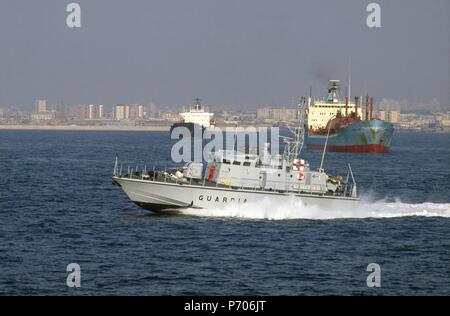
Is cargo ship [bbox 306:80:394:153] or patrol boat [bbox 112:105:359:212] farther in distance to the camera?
cargo ship [bbox 306:80:394:153]

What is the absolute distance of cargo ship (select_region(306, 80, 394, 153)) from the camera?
5984 inches

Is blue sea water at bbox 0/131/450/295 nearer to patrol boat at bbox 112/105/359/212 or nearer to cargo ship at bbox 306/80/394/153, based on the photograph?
patrol boat at bbox 112/105/359/212

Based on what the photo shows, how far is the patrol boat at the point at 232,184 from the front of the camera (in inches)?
1988

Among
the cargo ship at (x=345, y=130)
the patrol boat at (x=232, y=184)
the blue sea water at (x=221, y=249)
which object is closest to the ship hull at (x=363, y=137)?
the cargo ship at (x=345, y=130)

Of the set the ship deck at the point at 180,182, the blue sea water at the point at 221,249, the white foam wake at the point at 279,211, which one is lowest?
the blue sea water at the point at 221,249

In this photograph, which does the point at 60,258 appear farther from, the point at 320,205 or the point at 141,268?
the point at 320,205

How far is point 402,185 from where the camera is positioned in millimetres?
84875

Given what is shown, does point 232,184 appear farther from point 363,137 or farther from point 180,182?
point 363,137

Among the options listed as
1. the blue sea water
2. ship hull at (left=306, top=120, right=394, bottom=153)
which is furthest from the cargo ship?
the blue sea water

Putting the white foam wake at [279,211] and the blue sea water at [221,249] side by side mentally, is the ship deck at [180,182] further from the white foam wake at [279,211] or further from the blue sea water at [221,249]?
the blue sea water at [221,249]

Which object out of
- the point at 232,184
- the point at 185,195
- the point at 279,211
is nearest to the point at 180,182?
the point at 185,195
